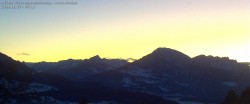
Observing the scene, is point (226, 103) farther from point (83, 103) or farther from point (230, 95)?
point (83, 103)

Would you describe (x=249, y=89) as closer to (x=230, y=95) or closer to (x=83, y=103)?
(x=230, y=95)

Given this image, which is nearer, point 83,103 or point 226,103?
point 83,103

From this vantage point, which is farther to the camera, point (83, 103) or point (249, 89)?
point (249, 89)

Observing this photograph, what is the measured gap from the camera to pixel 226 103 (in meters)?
119

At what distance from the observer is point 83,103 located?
241 ft

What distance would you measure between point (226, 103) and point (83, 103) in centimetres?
5628

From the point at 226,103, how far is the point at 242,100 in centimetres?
490

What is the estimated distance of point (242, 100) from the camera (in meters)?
115

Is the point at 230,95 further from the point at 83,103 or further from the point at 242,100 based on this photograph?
the point at 83,103

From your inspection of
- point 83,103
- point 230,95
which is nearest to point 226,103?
point 230,95

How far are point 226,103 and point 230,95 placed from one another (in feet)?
7.73

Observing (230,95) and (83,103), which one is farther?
(230,95)

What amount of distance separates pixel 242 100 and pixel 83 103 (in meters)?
55.6
